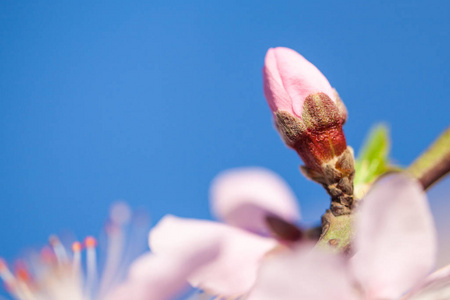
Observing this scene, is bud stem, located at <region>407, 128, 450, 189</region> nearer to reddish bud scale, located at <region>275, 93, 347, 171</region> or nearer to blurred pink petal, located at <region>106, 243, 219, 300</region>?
reddish bud scale, located at <region>275, 93, 347, 171</region>

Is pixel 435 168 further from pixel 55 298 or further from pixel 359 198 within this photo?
pixel 55 298

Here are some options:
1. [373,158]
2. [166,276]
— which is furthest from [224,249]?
[373,158]

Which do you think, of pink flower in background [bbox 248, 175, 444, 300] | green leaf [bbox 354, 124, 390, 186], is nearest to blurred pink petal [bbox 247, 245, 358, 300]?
pink flower in background [bbox 248, 175, 444, 300]

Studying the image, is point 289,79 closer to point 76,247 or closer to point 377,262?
point 377,262

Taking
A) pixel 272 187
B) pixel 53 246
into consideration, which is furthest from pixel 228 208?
pixel 53 246

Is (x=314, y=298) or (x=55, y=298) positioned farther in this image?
(x=55, y=298)

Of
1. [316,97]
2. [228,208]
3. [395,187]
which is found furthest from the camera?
[228,208]
